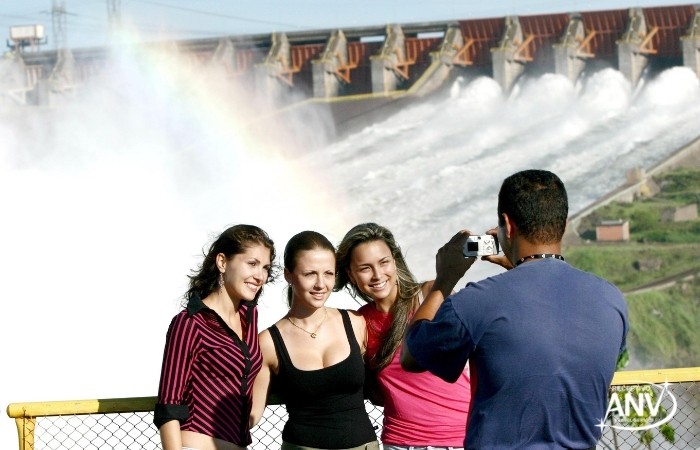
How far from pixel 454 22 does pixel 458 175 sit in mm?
6522

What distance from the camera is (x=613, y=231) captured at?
32.8 m

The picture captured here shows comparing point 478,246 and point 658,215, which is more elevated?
point 478,246

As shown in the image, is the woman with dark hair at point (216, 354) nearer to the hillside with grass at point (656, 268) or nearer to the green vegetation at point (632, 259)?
the hillside with grass at point (656, 268)

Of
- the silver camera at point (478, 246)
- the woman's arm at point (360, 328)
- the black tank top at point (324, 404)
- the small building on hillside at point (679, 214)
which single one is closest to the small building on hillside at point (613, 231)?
the small building on hillside at point (679, 214)

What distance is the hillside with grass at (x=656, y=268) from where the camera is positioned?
96.1 feet

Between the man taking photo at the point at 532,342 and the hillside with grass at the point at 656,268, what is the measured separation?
2742cm

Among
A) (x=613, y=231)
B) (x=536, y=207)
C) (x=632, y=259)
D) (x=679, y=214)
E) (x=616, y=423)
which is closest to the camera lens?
(x=536, y=207)

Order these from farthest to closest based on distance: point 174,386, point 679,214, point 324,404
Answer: point 679,214 < point 324,404 < point 174,386

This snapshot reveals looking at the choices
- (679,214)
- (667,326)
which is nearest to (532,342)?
(667,326)

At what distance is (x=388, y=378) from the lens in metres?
3.29

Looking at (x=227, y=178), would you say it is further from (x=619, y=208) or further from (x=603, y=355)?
(x=603, y=355)

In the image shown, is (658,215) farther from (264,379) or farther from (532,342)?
(532,342)

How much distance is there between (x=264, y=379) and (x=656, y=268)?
30.5m

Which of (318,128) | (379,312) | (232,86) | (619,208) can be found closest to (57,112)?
(232,86)
